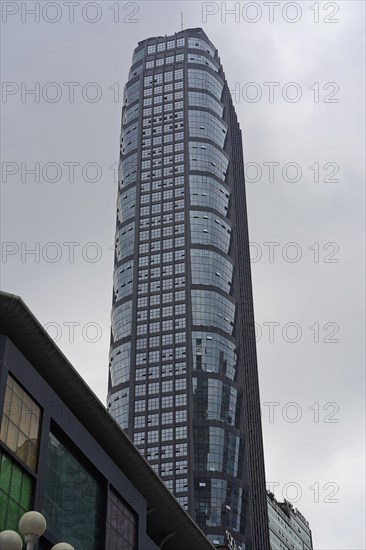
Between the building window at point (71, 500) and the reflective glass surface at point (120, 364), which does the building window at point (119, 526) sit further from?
the reflective glass surface at point (120, 364)

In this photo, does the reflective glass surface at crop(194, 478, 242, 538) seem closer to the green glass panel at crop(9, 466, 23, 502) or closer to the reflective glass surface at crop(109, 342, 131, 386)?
the reflective glass surface at crop(109, 342, 131, 386)

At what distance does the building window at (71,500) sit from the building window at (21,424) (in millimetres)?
2061

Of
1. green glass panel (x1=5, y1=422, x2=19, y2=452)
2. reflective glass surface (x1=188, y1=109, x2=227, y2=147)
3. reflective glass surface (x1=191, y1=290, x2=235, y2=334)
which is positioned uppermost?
reflective glass surface (x1=188, y1=109, x2=227, y2=147)

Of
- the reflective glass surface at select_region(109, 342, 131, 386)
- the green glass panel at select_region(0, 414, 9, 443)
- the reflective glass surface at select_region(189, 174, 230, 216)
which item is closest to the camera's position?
the green glass panel at select_region(0, 414, 9, 443)

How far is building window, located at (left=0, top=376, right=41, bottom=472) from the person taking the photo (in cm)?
4056

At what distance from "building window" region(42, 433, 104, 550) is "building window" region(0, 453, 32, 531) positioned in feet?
8.16

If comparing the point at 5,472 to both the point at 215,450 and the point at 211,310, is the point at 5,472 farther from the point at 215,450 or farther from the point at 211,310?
the point at 211,310

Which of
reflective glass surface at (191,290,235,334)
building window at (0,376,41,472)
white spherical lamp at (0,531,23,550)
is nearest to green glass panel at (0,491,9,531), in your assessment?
building window at (0,376,41,472)

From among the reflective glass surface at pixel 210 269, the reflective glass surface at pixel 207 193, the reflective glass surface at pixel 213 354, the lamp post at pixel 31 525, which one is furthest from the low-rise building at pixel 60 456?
the reflective glass surface at pixel 207 193

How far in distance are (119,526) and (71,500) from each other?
7.19m

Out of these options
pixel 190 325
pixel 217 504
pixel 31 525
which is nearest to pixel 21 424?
pixel 31 525

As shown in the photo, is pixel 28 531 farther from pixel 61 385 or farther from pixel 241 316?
pixel 241 316

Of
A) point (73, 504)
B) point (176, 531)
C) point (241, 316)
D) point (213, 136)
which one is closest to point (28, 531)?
point (73, 504)

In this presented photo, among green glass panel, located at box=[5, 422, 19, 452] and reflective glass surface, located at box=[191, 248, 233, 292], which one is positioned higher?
reflective glass surface, located at box=[191, 248, 233, 292]
